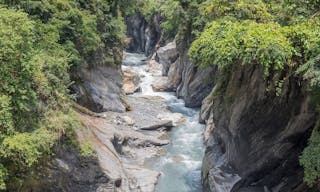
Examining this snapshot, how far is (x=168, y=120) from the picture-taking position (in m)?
30.2

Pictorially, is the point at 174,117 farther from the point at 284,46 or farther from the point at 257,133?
the point at 284,46

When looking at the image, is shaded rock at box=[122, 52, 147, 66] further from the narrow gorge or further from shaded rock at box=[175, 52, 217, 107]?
the narrow gorge

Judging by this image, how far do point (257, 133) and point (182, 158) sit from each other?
8.54 metres

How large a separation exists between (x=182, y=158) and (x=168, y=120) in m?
5.78

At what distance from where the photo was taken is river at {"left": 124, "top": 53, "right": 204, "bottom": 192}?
21734mm

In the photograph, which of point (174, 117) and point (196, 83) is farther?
point (196, 83)

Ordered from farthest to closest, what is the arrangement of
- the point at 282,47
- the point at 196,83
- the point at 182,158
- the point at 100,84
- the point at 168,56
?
the point at 168,56 < the point at 196,83 < the point at 100,84 < the point at 182,158 < the point at 282,47

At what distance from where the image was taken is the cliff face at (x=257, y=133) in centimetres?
1555

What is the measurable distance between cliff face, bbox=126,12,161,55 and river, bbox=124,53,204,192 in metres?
25.3

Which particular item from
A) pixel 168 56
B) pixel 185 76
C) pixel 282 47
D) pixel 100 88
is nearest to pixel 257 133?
pixel 282 47

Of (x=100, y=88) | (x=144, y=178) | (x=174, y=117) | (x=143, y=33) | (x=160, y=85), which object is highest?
(x=143, y=33)

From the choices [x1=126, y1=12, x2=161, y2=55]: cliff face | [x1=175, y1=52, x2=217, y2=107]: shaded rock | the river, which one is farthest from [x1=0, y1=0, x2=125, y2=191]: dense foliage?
[x1=126, y1=12, x2=161, y2=55]: cliff face

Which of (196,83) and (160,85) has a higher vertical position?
(196,83)

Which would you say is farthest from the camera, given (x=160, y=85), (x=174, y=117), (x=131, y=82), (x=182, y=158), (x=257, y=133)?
(x=160, y=85)
